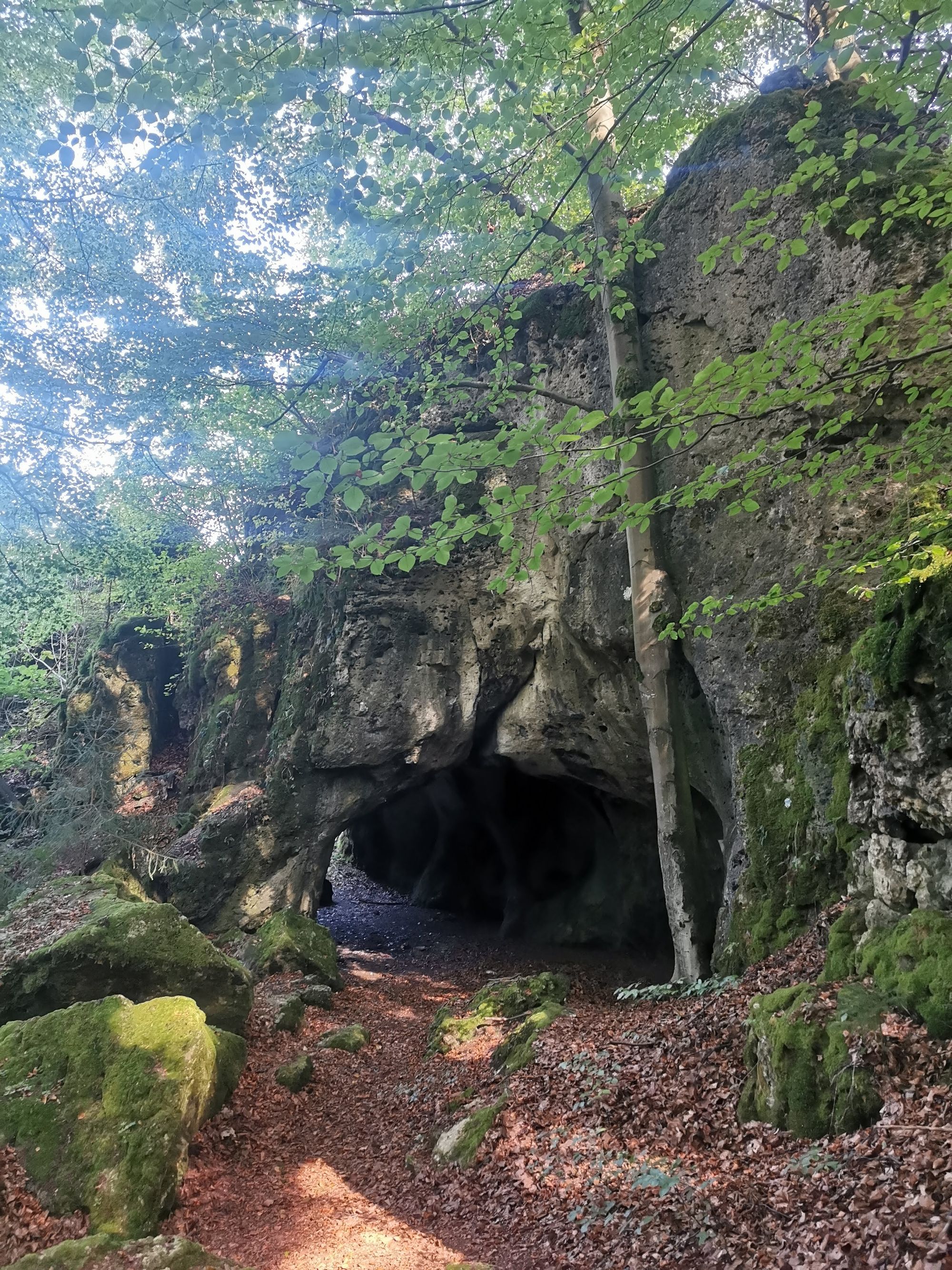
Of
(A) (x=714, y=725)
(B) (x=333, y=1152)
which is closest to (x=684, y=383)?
(A) (x=714, y=725)

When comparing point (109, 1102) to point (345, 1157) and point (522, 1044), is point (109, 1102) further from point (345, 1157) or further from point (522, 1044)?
point (522, 1044)

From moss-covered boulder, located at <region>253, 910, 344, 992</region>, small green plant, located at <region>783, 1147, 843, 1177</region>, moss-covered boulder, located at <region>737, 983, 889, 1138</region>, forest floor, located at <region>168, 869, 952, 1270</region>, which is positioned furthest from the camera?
moss-covered boulder, located at <region>253, 910, 344, 992</region>

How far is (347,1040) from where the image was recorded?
834 centimetres

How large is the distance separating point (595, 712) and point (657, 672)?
3210 mm

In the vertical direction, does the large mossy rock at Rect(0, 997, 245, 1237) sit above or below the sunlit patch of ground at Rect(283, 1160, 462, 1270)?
above

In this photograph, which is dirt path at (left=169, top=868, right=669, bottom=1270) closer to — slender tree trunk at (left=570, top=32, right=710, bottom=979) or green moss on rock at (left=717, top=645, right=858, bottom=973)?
slender tree trunk at (left=570, top=32, right=710, bottom=979)

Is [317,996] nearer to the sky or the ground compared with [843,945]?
nearer to the ground

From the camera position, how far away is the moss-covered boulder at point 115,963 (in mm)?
6742

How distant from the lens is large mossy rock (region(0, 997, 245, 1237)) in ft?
16.0

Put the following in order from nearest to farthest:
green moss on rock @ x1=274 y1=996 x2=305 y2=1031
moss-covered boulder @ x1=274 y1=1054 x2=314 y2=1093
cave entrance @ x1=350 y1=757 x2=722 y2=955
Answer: moss-covered boulder @ x1=274 y1=1054 x2=314 y2=1093, green moss on rock @ x1=274 y1=996 x2=305 y2=1031, cave entrance @ x1=350 y1=757 x2=722 y2=955

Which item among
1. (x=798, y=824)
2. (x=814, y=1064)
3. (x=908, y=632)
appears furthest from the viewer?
(x=798, y=824)

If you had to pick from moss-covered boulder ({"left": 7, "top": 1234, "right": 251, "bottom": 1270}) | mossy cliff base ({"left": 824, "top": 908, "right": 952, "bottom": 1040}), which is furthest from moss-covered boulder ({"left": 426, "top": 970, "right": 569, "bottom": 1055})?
moss-covered boulder ({"left": 7, "top": 1234, "right": 251, "bottom": 1270})

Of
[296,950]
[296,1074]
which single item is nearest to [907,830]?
[296,1074]

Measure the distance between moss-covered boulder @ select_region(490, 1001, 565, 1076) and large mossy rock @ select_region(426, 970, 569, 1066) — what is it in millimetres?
145
